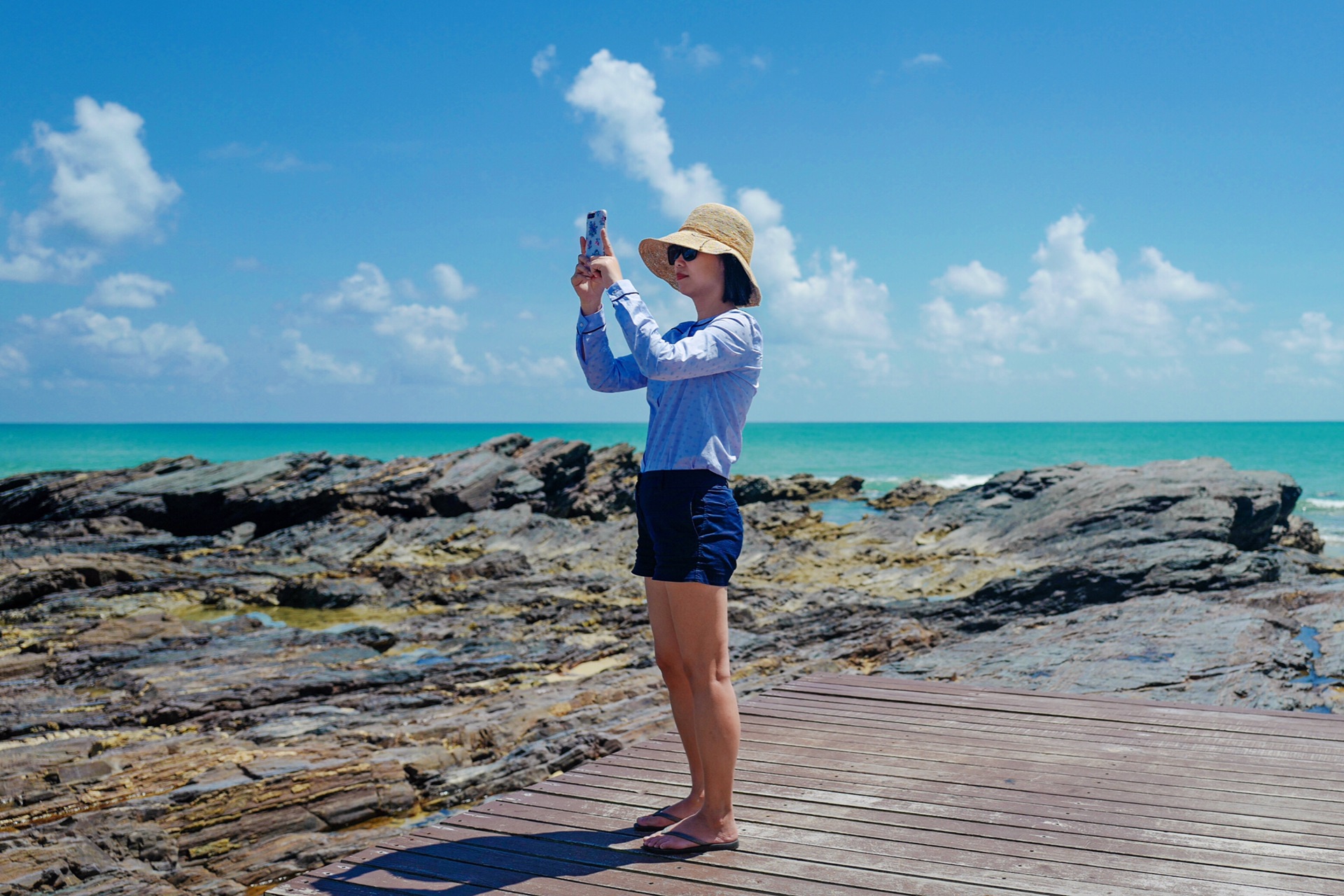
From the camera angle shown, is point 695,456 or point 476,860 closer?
point 695,456

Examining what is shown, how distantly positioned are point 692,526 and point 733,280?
959 millimetres

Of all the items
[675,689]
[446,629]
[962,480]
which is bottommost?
[446,629]

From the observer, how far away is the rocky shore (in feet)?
23.1

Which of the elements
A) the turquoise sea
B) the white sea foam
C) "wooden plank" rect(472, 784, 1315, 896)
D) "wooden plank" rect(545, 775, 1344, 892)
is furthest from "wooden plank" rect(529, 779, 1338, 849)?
the white sea foam

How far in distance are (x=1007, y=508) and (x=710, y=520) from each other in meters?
17.1

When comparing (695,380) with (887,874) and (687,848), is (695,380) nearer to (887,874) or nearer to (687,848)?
(687,848)

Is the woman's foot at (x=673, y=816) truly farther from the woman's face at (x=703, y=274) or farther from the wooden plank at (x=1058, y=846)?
the woman's face at (x=703, y=274)

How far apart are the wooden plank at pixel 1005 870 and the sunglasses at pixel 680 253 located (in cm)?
222

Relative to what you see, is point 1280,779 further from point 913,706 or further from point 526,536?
point 526,536

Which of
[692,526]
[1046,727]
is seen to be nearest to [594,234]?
[692,526]

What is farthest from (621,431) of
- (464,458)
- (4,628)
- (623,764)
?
(623,764)

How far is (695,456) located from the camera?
11.4 feet

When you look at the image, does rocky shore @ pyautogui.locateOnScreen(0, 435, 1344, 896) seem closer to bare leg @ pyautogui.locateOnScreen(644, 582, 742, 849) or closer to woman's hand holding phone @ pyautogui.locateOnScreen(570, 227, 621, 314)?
bare leg @ pyautogui.locateOnScreen(644, 582, 742, 849)

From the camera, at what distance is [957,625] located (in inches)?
502
